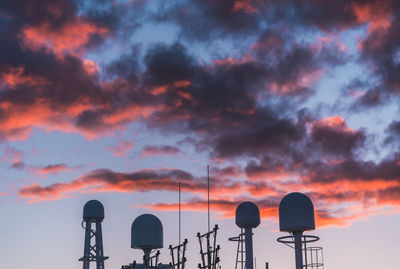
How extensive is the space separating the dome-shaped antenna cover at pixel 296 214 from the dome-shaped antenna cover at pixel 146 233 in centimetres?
1608

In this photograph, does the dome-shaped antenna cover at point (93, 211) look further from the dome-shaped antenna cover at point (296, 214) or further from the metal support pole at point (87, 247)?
the dome-shaped antenna cover at point (296, 214)

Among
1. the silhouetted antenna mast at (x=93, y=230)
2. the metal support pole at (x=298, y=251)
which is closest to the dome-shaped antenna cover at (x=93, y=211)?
the silhouetted antenna mast at (x=93, y=230)

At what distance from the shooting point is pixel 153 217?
5875 cm

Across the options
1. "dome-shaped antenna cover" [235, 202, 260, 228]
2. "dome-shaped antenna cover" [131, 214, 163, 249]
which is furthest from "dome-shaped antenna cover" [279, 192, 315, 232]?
"dome-shaped antenna cover" [131, 214, 163, 249]

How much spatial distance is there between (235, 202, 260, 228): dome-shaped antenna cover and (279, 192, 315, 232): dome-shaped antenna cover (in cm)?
531

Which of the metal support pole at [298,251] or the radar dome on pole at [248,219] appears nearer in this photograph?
the metal support pole at [298,251]

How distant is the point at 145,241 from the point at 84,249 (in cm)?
1450

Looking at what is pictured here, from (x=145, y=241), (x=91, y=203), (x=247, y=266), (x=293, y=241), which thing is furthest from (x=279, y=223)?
(x=91, y=203)

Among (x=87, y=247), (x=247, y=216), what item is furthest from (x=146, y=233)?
(x=87, y=247)

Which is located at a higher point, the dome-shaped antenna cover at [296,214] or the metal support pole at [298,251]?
the dome-shaped antenna cover at [296,214]

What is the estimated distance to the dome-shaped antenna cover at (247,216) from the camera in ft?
168

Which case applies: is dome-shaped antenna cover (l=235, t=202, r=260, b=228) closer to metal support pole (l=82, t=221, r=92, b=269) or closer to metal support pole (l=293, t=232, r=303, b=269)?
metal support pole (l=293, t=232, r=303, b=269)

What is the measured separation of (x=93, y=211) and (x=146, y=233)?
1419 cm

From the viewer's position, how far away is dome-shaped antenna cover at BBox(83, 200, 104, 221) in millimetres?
69312
